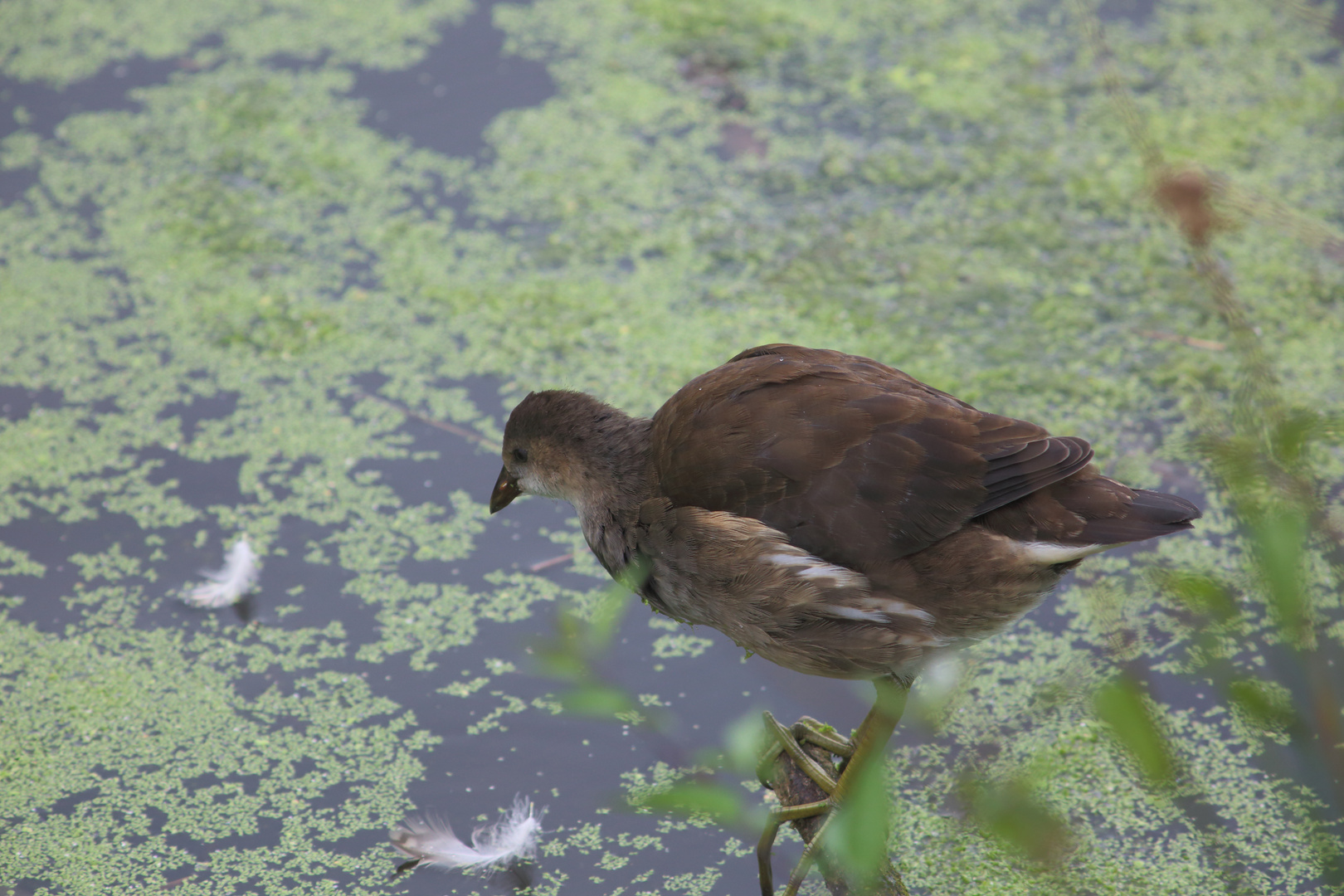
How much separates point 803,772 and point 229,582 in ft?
4.46

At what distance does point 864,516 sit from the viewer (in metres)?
1.83

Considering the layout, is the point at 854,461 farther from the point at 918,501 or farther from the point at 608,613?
the point at 608,613

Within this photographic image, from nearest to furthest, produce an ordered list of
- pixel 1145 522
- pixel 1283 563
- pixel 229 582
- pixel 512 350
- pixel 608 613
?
pixel 1283 563 → pixel 608 613 → pixel 1145 522 → pixel 229 582 → pixel 512 350

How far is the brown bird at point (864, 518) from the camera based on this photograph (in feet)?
5.97

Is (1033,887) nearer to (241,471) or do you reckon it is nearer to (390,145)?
(241,471)

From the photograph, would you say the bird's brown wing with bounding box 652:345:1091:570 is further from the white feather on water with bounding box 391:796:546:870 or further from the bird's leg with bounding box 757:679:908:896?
the white feather on water with bounding box 391:796:546:870

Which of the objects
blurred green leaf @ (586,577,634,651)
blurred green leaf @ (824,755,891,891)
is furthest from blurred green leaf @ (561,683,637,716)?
blurred green leaf @ (824,755,891,891)

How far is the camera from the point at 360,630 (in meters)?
2.56

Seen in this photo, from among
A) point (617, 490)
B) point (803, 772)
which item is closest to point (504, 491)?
point (617, 490)

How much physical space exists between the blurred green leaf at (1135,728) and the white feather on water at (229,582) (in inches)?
90.9

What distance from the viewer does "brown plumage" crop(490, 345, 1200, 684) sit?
182cm

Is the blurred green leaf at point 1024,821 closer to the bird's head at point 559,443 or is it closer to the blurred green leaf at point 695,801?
the blurred green leaf at point 695,801

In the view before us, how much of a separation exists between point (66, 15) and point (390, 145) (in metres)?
1.52

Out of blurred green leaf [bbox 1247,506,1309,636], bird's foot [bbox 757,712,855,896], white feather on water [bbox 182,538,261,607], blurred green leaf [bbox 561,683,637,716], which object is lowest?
white feather on water [bbox 182,538,261,607]
